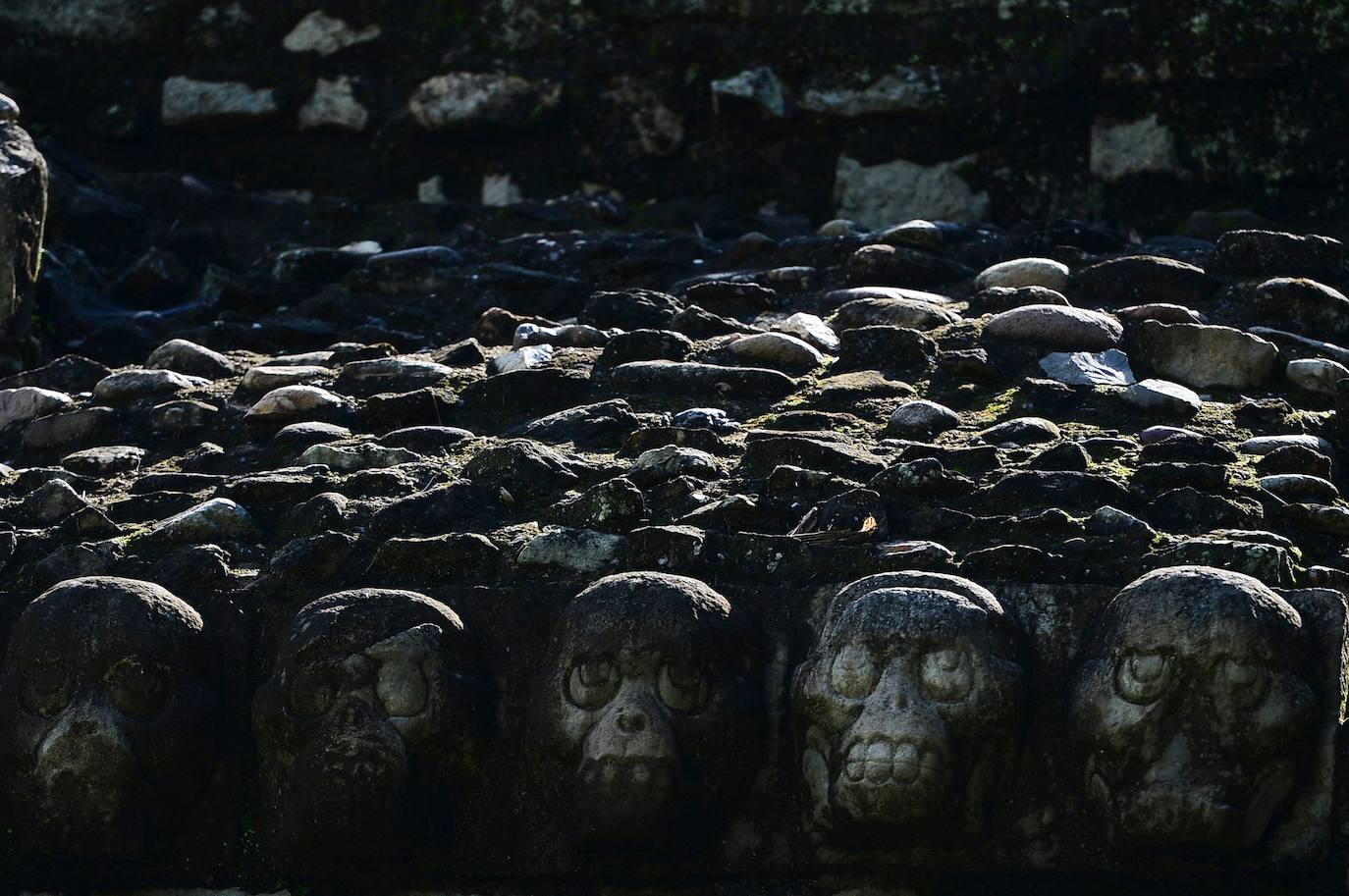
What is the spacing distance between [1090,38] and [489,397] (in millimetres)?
3783

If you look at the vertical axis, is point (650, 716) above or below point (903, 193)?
above

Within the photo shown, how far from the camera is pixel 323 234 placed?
8250mm

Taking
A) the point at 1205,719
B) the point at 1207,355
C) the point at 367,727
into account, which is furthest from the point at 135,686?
the point at 1207,355

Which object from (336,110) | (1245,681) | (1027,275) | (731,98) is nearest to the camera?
(1245,681)

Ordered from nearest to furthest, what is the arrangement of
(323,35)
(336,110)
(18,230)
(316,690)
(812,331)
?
(316,690) < (812,331) < (18,230) < (336,110) < (323,35)

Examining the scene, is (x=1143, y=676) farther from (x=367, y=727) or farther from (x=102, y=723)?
(x=102, y=723)

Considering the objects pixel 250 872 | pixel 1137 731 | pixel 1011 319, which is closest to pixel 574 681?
pixel 250 872

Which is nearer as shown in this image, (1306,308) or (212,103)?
(1306,308)

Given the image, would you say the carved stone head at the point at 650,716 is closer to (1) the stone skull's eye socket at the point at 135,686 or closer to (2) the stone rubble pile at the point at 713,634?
(2) the stone rubble pile at the point at 713,634

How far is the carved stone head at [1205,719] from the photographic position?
3.49 metres

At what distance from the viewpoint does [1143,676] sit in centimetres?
355

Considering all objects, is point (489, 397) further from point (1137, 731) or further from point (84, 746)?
point (1137, 731)

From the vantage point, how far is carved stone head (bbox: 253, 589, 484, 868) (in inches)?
147

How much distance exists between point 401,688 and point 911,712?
0.97 m
